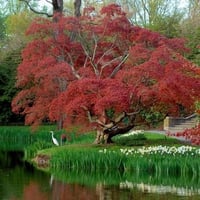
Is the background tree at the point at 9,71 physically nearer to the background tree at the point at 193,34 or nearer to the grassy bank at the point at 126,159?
the background tree at the point at 193,34

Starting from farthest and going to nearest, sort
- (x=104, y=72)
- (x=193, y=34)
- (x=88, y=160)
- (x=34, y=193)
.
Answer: (x=193, y=34) < (x=104, y=72) < (x=88, y=160) < (x=34, y=193)

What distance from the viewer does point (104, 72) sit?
20.4 meters

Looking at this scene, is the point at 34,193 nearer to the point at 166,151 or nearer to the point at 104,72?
the point at 166,151

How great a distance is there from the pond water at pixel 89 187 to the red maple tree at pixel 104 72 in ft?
8.41

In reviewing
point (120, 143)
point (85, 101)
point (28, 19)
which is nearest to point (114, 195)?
point (85, 101)

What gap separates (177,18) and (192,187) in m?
28.3

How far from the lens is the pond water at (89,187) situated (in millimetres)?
12680

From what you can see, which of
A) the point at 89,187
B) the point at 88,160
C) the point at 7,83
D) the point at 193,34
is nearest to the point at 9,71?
the point at 7,83

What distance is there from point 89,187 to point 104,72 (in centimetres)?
711

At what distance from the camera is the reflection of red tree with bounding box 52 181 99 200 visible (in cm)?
1257

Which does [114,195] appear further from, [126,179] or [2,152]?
[2,152]

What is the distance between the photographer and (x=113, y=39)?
20.4 metres

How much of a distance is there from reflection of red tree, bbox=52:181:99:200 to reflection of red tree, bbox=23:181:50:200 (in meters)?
0.25

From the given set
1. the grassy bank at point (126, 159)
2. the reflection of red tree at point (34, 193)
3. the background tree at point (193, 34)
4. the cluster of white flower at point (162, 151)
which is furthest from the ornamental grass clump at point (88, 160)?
the background tree at point (193, 34)
